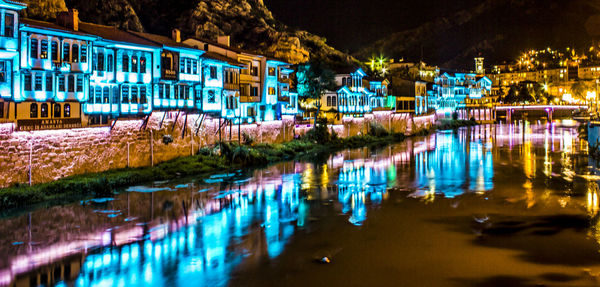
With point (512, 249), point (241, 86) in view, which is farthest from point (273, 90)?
point (512, 249)

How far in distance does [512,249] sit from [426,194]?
10993 millimetres

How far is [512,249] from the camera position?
16.9 metres

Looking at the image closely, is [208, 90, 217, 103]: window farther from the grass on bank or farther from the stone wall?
the grass on bank

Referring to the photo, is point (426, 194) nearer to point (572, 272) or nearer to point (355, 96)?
point (572, 272)

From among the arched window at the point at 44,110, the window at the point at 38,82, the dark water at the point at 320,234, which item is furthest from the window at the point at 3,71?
the dark water at the point at 320,234

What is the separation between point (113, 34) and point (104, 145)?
6.94 metres

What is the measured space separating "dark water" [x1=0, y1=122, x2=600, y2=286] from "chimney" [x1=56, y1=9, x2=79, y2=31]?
9.95 meters

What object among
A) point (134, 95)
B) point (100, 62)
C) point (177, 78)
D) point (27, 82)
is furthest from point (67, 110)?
point (177, 78)

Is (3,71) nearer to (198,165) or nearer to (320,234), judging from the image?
(198,165)

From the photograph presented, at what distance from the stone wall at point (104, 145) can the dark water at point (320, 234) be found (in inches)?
146

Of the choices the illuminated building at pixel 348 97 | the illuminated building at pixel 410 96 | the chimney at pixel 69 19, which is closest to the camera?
the chimney at pixel 69 19

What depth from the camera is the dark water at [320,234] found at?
582 inches

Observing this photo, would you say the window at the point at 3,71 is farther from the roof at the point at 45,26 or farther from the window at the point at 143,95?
the window at the point at 143,95

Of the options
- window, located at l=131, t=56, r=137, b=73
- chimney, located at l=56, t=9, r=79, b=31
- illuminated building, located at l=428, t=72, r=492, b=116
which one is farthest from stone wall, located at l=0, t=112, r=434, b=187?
illuminated building, located at l=428, t=72, r=492, b=116
